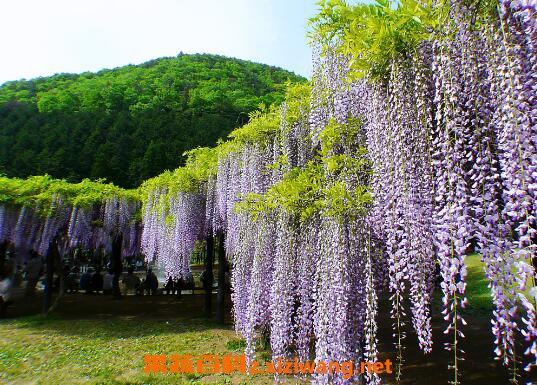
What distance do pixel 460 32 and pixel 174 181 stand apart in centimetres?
924

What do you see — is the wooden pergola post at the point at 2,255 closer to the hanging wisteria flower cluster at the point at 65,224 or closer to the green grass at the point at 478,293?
the hanging wisteria flower cluster at the point at 65,224

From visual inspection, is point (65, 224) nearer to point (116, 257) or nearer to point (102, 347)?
point (116, 257)

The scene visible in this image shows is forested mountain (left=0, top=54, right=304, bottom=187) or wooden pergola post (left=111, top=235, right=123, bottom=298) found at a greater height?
forested mountain (left=0, top=54, right=304, bottom=187)

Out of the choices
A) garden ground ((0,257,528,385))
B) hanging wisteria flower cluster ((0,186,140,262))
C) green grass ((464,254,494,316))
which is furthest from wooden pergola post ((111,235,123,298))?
green grass ((464,254,494,316))

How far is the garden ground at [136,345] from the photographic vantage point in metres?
6.67

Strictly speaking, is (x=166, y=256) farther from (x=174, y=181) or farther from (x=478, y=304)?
(x=478, y=304)

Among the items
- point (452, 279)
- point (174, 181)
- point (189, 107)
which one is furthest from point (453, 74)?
point (189, 107)

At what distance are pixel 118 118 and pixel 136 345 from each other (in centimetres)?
2636

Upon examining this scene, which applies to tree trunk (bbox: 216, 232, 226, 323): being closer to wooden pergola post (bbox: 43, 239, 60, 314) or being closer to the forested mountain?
wooden pergola post (bbox: 43, 239, 60, 314)

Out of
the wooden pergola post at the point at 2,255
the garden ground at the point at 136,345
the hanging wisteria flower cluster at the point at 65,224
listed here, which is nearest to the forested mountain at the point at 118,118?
the wooden pergola post at the point at 2,255

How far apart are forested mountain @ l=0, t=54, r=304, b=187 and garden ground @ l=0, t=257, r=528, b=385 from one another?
14.9 meters

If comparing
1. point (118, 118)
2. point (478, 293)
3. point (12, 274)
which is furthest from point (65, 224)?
point (118, 118)

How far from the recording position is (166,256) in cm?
1108

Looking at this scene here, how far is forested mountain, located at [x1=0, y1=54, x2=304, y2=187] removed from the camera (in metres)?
27.0
